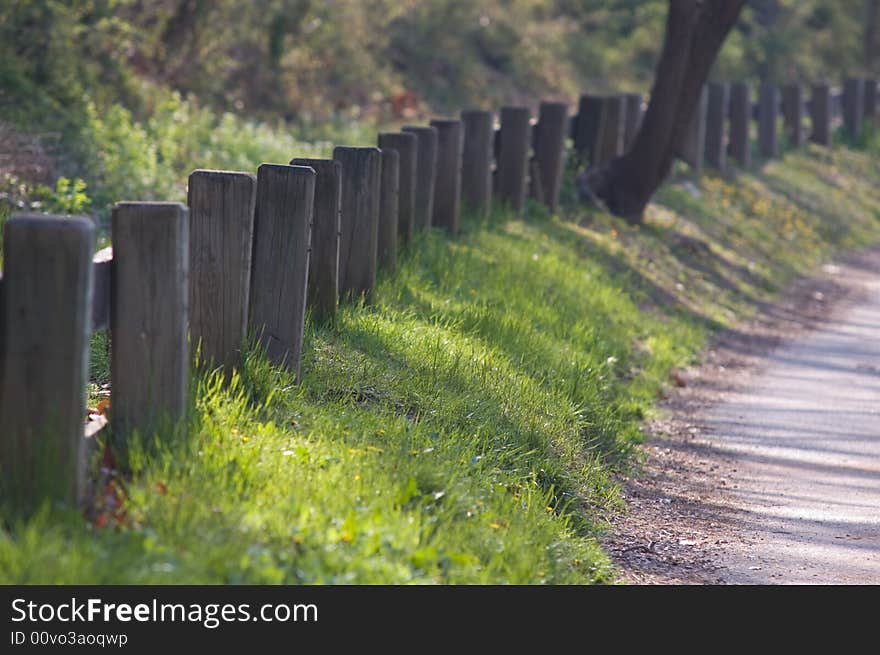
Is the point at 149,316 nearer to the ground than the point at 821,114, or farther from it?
nearer to the ground

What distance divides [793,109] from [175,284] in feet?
63.7

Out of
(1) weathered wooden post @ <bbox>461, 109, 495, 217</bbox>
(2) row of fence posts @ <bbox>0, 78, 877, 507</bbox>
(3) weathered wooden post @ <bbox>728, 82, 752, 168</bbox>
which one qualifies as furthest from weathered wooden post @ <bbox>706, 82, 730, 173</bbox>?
(2) row of fence posts @ <bbox>0, 78, 877, 507</bbox>

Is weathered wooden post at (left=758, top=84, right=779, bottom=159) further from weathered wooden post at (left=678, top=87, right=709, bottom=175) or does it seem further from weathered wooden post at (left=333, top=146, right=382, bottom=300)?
weathered wooden post at (left=333, top=146, right=382, bottom=300)

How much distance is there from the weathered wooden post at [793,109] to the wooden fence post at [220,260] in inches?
721

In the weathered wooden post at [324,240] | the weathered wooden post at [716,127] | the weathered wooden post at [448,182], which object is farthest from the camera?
the weathered wooden post at [716,127]

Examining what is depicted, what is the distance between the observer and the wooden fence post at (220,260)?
5613mm

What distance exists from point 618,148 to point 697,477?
26.8ft

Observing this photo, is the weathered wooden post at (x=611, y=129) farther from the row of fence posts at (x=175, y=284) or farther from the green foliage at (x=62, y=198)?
the green foliage at (x=62, y=198)

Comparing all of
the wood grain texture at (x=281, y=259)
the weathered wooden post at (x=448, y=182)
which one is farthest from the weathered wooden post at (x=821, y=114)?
the wood grain texture at (x=281, y=259)

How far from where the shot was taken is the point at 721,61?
31.0m

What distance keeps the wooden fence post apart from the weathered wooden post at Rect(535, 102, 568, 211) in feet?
25.3

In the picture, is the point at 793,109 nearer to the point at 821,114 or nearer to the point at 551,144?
the point at 821,114

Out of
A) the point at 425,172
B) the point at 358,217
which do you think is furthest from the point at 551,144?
the point at 358,217

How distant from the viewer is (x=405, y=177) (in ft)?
31.1
